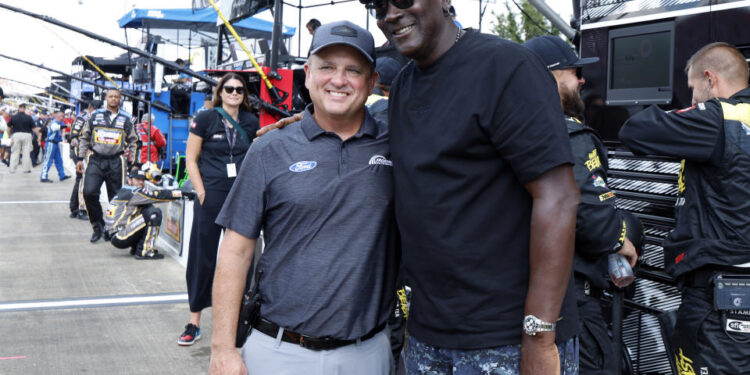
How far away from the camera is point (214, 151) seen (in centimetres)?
550

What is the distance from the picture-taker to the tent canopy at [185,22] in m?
19.8

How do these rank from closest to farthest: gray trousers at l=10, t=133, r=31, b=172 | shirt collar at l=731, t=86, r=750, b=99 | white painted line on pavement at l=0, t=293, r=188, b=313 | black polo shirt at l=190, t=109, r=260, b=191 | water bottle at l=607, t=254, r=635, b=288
Result: water bottle at l=607, t=254, r=635, b=288 < shirt collar at l=731, t=86, r=750, b=99 < black polo shirt at l=190, t=109, r=260, b=191 < white painted line on pavement at l=0, t=293, r=188, b=313 < gray trousers at l=10, t=133, r=31, b=172

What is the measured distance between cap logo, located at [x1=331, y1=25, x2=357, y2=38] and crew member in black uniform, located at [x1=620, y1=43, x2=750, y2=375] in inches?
69.3

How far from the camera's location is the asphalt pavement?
4957 millimetres

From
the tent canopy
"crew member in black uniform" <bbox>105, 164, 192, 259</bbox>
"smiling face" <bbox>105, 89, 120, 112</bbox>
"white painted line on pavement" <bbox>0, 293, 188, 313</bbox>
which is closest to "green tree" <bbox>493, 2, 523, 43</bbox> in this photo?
the tent canopy

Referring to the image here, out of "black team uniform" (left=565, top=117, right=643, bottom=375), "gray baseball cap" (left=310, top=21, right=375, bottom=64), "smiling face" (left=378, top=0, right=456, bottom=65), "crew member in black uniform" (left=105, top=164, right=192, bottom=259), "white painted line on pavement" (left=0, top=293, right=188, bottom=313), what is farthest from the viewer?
"crew member in black uniform" (left=105, top=164, right=192, bottom=259)

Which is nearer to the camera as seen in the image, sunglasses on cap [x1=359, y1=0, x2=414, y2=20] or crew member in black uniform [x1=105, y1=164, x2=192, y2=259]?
sunglasses on cap [x1=359, y1=0, x2=414, y2=20]

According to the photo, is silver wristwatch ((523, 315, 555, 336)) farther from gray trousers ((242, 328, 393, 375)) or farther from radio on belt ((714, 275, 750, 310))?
radio on belt ((714, 275, 750, 310))

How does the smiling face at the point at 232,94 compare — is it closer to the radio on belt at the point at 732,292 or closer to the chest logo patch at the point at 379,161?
the chest logo patch at the point at 379,161

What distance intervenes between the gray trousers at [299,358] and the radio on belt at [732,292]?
1804 millimetres

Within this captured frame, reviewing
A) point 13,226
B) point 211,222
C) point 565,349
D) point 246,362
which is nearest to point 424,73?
point 565,349

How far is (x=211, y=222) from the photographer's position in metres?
5.33

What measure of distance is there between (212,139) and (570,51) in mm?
3188

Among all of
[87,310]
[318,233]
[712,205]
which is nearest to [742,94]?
[712,205]
